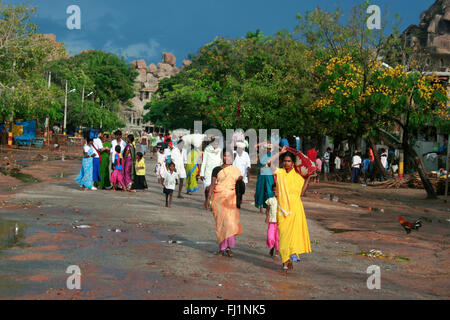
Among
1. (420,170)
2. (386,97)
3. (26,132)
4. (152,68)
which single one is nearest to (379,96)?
(386,97)

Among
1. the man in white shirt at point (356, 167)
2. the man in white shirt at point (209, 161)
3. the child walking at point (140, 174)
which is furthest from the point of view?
the man in white shirt at point (356, 167)

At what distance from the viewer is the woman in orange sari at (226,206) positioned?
8469 mm

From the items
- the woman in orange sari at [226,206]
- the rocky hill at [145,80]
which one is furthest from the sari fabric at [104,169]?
the rocky hill at [145,80]

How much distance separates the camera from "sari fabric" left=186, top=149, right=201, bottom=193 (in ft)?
55.6

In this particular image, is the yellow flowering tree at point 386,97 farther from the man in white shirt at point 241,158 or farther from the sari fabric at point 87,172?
the sari fabric at point 87,172

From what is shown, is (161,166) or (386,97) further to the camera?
(386,97)

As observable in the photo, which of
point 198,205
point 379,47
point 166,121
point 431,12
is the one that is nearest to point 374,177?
point 379,47

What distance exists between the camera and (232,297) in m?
5.98

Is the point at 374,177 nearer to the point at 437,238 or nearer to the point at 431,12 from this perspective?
the point at 437,238

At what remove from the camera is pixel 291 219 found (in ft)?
25.2

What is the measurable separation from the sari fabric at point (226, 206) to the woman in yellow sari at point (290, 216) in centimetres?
96

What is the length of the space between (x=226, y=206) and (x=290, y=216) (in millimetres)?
1284

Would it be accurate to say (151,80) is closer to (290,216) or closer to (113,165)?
(113,165)
